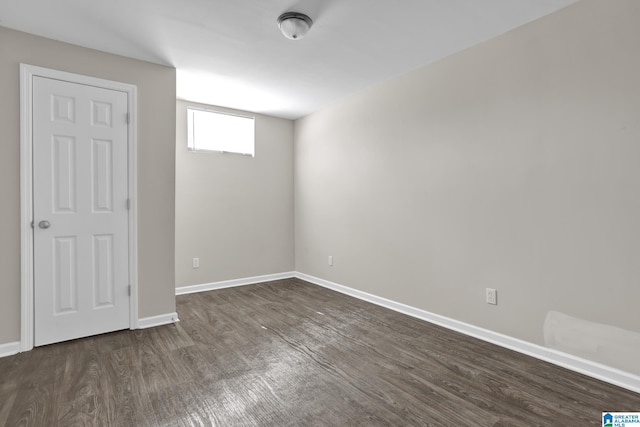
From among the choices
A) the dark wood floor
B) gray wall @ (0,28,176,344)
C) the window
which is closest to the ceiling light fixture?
gray wall @ (0,28,176,344)

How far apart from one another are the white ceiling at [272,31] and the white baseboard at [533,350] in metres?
2.42

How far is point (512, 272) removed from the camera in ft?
8.45

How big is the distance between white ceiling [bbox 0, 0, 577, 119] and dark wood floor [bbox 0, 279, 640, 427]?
97.5 inches

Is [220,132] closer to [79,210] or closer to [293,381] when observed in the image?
[79,210]

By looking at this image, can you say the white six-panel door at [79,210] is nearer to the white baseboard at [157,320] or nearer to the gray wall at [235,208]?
the white baseboard at [157,320]

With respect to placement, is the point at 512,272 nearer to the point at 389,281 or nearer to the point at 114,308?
the point at 389,281

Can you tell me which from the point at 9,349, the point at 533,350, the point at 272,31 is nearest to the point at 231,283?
the point at 9,349

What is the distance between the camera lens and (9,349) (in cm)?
247

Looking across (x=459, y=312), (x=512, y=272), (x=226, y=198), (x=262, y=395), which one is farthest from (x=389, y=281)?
(x=226, y=198)

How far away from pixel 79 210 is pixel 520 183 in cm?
360

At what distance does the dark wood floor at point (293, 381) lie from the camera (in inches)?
68.3

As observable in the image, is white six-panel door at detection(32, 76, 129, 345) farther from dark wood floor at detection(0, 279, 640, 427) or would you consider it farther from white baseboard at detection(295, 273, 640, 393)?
white baseboard at detection(295, 273, 640, 393)

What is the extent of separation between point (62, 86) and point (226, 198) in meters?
2.20

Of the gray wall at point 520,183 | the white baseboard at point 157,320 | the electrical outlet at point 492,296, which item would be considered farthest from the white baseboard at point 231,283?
the electrical outlet at point 492,296
